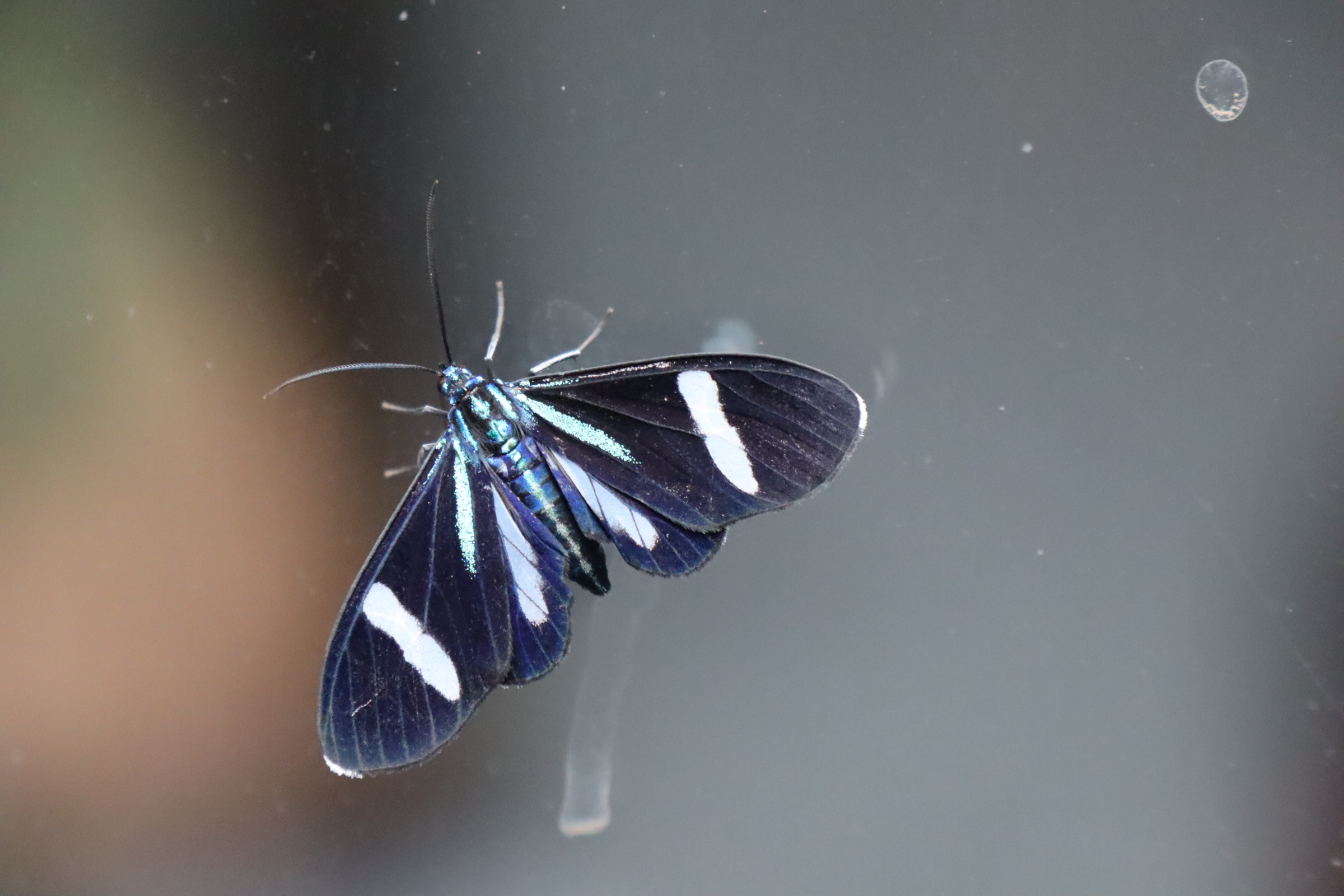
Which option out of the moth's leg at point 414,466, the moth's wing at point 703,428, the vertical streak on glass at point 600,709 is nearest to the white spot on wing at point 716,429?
the moth's wing at point 703,428

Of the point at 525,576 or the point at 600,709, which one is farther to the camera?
the point at 600,709

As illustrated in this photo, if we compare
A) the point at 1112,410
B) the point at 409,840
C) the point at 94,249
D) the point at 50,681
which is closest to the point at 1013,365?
the point at 1112,410

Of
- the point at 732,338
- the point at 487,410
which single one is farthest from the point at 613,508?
the point at 732,338

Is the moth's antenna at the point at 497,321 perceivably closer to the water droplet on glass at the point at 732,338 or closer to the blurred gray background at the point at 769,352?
the blurred gray background at the point at 769,352

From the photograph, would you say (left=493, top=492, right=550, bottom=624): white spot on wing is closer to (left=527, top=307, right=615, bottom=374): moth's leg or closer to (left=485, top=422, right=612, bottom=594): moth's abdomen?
(left=485, top=422, right=612, bottom=594): moth's abdomen

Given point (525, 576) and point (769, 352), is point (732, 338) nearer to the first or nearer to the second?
point (769, 352)

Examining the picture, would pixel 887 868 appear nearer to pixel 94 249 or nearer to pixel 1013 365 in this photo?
pixel 1013 365
